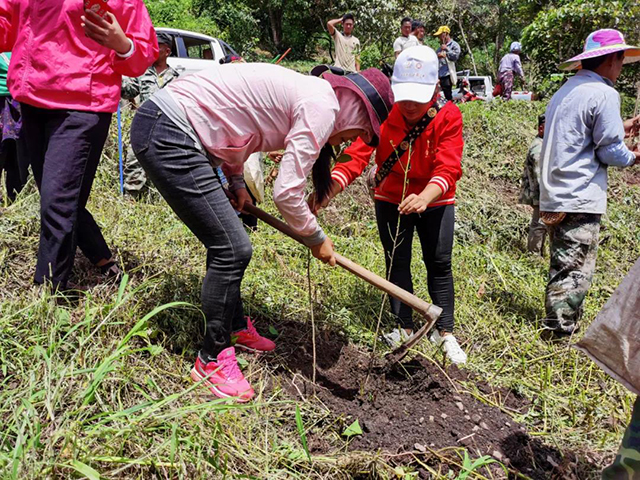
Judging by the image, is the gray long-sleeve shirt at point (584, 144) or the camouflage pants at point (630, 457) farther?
the gray long-sleeve shirt at point (584, 144)

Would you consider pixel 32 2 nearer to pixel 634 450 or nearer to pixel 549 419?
pixel 634 450

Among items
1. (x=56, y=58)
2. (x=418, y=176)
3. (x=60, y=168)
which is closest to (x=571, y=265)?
(x=418, y=176)

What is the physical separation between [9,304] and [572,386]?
8.77 ft

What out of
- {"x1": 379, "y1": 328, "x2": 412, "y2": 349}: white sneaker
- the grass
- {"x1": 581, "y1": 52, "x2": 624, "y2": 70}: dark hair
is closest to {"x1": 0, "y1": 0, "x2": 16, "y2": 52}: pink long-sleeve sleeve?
the grass

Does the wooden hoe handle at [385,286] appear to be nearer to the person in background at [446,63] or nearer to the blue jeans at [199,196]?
the blue jeans at [199,196]

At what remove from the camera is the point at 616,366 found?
1.39 metres

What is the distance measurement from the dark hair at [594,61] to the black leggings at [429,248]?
117cm

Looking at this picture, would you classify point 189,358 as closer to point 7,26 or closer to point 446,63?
point 7,26

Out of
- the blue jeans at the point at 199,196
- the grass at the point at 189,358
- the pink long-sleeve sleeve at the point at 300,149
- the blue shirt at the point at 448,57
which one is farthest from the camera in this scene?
the blue shirt at the point at 448,57

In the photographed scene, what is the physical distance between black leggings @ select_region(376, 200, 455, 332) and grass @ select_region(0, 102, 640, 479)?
0.89ft

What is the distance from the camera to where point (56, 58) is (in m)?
2.26

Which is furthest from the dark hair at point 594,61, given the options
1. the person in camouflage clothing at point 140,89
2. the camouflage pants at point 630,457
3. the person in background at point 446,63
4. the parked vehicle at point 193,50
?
the parked vehicle at point 193,50

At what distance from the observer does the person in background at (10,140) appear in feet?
11.0

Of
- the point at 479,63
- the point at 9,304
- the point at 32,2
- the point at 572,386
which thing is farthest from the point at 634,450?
the point at 479,63
